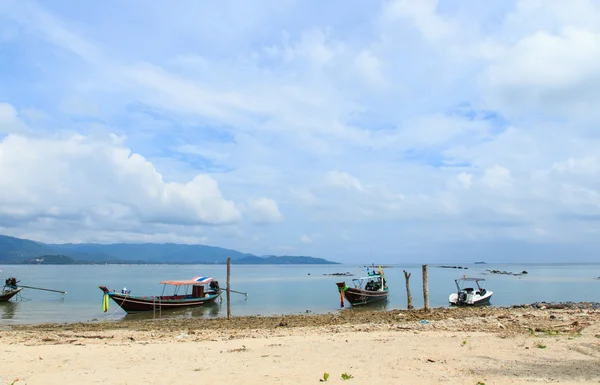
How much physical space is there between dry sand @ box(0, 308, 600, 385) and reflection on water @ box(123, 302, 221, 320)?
13.1 m

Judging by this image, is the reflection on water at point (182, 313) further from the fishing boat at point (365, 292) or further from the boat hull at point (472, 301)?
the boat hull at point (472, 301)

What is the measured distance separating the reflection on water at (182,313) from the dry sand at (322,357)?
13.1 m

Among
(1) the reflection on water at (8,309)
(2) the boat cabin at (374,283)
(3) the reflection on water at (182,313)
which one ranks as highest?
(2) the boat cabin at (374,283)

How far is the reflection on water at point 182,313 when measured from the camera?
97.0 feet

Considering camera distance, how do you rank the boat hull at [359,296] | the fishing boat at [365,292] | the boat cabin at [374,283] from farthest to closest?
1. the boat cabin at [374,283]
2. the boat hull at [359,296]
3. the fishing boat at [365,292]

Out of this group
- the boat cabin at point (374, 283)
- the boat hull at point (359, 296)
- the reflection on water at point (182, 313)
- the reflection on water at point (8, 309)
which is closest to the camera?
the reflection on water at point (182, 313)

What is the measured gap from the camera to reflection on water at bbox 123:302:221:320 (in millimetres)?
29569

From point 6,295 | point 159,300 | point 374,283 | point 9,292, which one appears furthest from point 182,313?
point 6,295

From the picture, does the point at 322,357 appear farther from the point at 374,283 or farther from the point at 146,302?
the point at 374,283

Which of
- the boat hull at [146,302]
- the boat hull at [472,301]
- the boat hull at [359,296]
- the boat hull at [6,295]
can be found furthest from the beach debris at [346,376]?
the boat hull at [6,295]

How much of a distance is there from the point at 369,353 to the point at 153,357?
5660mm

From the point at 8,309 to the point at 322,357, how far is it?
3302 centimetres

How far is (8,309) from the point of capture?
34406 millimetres

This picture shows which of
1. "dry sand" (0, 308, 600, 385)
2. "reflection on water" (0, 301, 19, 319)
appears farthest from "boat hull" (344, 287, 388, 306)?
"reflection on water" (0, 301, 19, 319)
